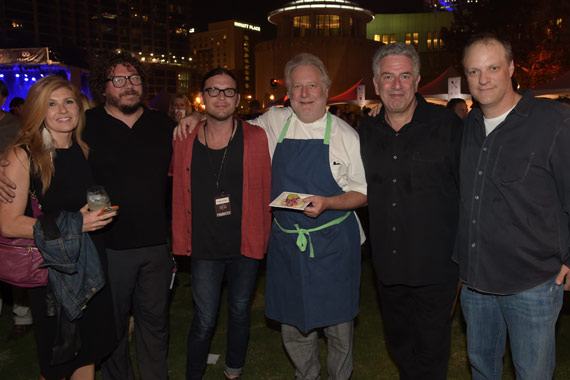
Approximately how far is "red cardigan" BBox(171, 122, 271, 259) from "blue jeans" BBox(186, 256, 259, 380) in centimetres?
15

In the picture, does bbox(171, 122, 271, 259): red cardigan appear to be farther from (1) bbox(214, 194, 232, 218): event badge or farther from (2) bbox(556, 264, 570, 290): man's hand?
(2) bbox(556, 264, 570, 290): man's hand

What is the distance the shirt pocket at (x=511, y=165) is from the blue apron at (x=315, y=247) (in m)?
1.11

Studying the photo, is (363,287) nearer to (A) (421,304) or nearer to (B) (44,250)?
(A) (421,304)

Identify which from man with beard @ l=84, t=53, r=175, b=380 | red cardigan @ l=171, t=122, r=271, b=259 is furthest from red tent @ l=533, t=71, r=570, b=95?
man with beard @ l=84, t=53, r=175, b=380

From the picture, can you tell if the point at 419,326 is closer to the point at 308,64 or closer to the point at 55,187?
the point at 308,64

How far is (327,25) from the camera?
1788 inches

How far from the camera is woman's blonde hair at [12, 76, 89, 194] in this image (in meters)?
2.62

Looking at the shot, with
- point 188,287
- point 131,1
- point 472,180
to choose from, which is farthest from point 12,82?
point 131,1

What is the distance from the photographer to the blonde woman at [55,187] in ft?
8.49

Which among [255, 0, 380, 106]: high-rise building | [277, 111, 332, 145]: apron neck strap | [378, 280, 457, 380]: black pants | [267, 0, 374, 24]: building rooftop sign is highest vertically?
[267, 0, 374, 24]: building rooftop sign

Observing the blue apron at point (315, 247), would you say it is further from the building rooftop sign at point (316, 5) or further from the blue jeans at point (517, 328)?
the building rooftop sign at point (316, 5)

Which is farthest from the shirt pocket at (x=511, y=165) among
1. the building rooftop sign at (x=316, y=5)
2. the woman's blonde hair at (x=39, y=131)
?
the building rooftop sign at (x=316, y=5)

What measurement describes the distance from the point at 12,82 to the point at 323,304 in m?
30.4

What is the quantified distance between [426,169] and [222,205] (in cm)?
147
